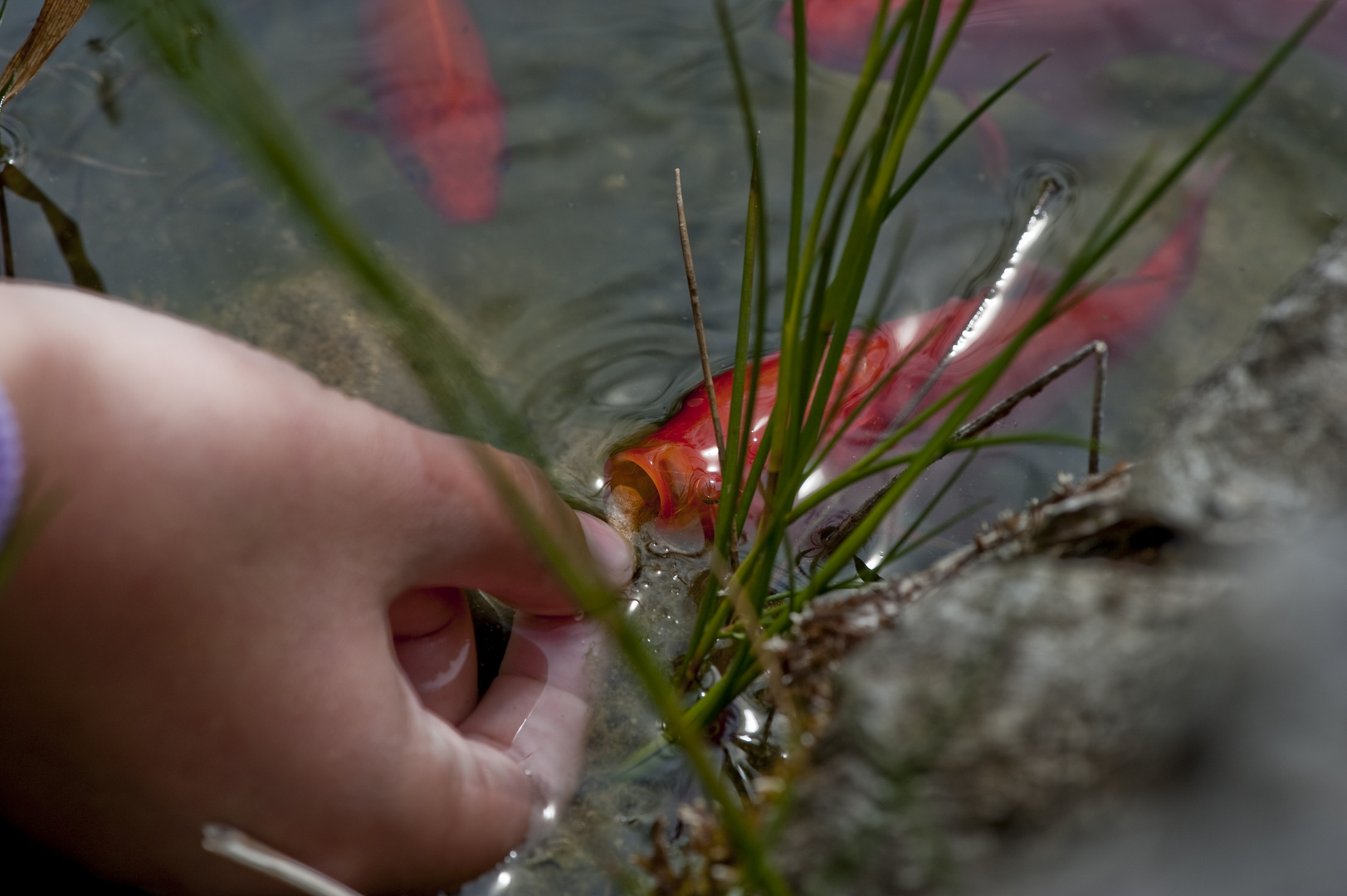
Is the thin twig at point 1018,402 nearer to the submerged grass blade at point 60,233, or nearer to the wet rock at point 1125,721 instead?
the wet rock at point 1125,721

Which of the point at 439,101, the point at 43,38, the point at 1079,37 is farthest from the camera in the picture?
the point at 1079,37

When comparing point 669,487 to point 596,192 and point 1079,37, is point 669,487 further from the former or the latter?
point 1079,37

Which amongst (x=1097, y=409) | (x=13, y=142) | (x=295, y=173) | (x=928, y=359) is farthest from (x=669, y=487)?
(x=13, y=142)

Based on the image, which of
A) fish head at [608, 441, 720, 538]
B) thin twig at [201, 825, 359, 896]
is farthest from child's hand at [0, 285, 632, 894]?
fish head at [608, 441, 720, 538]

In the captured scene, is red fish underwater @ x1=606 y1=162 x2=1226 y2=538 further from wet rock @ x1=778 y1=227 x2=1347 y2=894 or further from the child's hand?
wet rock @ x1=778 y1=227 x2=1347 y2=894

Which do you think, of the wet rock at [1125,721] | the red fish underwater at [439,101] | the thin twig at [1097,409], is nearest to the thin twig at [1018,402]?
the thin twig at [1097,409]
